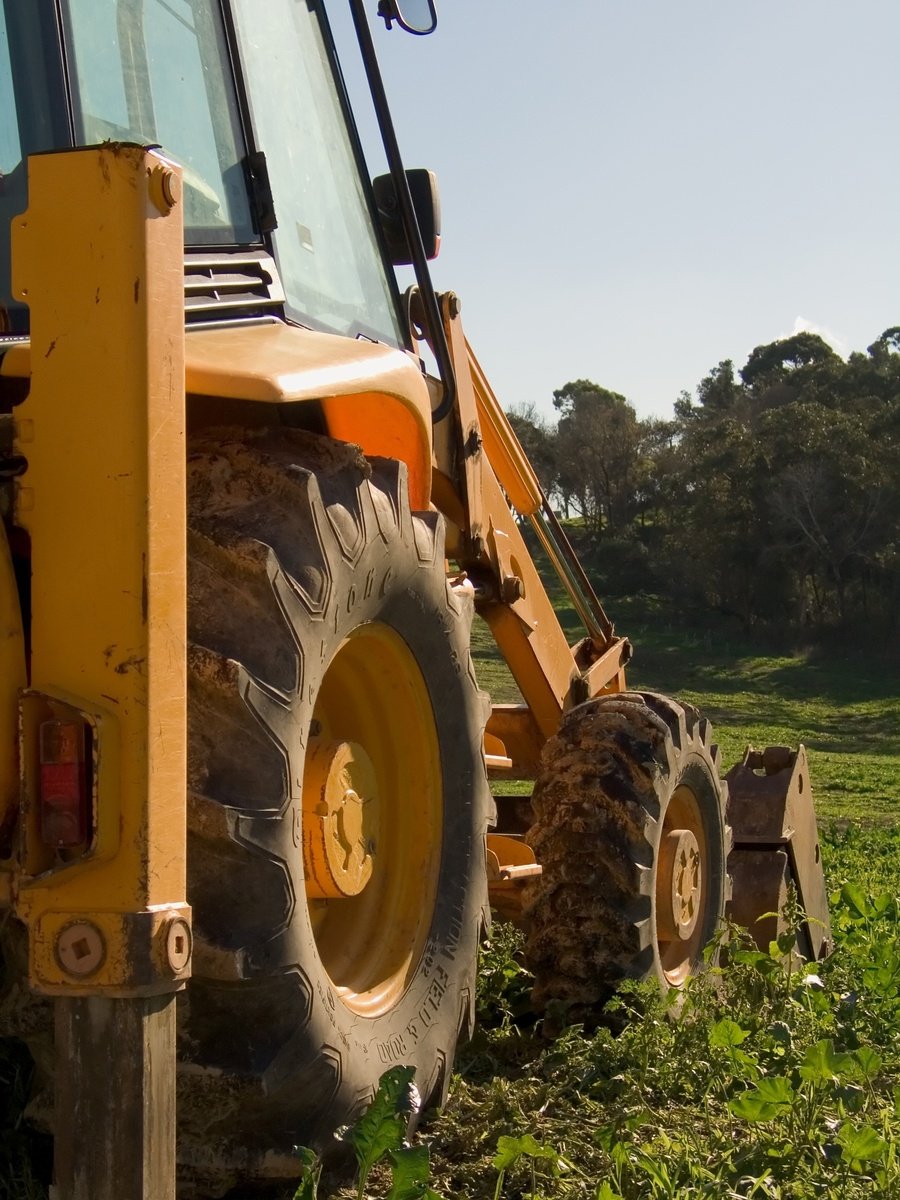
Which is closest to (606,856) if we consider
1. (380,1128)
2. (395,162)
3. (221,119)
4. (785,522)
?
(380,1128)

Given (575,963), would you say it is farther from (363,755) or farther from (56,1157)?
(56,1157)

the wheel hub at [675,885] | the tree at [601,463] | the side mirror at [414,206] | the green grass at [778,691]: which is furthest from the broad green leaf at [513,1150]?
the tree at [601,463]

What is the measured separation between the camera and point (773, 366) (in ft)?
236

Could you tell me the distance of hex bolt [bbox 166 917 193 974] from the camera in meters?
2.14

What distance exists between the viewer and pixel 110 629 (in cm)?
219

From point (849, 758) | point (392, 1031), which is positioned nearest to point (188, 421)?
point (392, 1031)

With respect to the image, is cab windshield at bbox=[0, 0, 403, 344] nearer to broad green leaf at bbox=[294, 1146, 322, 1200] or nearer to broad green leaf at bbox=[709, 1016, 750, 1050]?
broad green leaf at bbox=[294, 1146, 322, 1200]

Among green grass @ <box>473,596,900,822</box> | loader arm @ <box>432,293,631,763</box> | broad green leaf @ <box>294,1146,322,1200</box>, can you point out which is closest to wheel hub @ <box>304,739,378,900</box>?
broad green leaf @ <box>294,1146,322,1200</box>

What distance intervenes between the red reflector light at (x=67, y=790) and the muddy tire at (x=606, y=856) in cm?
277

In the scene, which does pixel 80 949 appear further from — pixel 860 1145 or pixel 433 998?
pixel 860 1145

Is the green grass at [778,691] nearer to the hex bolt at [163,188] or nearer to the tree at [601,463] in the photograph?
the tree at [601,463]

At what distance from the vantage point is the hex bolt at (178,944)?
2143 millimetres

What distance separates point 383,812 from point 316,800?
409 millimetres

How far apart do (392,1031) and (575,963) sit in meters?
1.55
